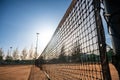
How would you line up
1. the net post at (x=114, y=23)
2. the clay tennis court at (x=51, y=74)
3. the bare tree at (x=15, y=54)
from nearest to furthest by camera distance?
the net post at (x=114, y=23)
the clay tennis court at (x=51, y=74)
the bare tree at (x=15, y=54)

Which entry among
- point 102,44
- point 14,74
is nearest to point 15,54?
point 14,74

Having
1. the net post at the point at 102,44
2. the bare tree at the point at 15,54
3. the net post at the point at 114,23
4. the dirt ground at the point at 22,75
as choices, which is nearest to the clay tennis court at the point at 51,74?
the dirt ground at the point at 22,75

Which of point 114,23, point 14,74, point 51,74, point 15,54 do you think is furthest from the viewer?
point 15,54

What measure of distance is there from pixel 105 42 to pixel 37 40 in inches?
1594

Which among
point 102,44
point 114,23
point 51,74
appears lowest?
point 51,74

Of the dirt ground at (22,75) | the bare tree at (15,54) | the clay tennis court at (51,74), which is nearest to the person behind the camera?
the clay tennis court at (51,74)

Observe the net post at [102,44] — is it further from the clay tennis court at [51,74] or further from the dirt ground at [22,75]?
the dirt ground at [22,75]

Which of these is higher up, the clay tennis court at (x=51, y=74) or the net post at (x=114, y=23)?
the net post at (x=114, y=23)

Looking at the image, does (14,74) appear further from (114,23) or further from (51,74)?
(114,23)

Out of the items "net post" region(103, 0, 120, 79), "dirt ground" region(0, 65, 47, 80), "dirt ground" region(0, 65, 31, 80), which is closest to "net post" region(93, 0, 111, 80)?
"net post" region(103, 0, 120, 79)

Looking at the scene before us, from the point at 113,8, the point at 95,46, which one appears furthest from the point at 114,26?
the point at 95,46

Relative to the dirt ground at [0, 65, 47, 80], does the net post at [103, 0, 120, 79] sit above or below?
above

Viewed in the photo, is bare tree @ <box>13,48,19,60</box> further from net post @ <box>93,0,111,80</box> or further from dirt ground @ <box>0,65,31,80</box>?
net post @ <box>93,0,111,80</box>

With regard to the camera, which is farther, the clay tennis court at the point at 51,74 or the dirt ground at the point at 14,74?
the dirt ground at the point at 14,74
